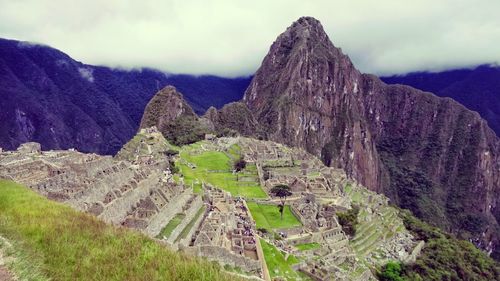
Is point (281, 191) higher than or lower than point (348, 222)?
higher

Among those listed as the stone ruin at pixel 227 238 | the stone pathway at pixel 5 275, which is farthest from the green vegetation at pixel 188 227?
the stone pathway at pixel 5 275

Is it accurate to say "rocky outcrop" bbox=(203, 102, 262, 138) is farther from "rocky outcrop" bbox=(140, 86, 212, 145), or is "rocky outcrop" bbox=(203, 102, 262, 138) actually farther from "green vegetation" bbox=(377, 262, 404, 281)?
"green vegetation" bbox=(377, 262, 404, 281)

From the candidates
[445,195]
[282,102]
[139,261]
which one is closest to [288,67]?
[282,102]

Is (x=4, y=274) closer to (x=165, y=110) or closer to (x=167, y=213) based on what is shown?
(x=167, y=213)

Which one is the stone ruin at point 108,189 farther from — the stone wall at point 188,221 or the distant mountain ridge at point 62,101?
the distant mountain ridge at point 62,101

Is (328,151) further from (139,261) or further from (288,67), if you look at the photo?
(139,261)

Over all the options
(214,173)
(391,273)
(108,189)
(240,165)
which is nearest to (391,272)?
(391,273)
